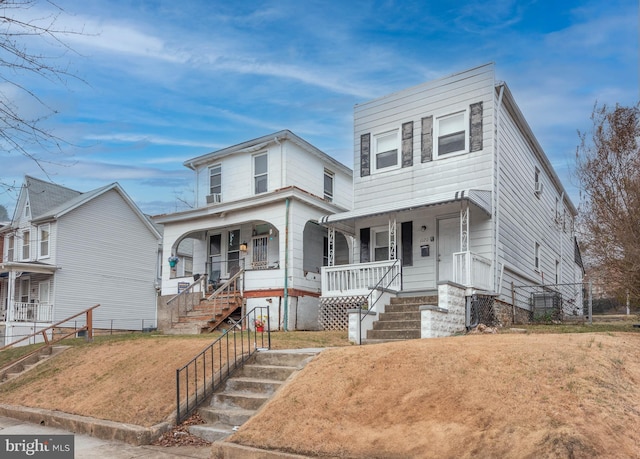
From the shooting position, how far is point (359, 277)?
16.3 meters

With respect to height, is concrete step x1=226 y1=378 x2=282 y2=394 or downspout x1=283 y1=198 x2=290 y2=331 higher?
downspout x1=283 y1=198 x2=290 y2=331

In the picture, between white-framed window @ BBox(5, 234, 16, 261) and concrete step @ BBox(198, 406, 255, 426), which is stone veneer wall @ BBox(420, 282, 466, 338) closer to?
concrete step @ BBox(198, 406, 255, 426)

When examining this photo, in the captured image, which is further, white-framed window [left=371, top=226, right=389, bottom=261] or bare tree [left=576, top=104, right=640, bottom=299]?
white-framed window [left=371, top=226, right=389, bottom=261]

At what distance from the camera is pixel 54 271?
28172mm

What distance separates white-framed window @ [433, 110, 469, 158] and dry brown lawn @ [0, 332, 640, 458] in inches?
344

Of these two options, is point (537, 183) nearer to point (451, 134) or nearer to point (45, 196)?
point (451, 134)

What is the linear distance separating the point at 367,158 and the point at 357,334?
7.51m

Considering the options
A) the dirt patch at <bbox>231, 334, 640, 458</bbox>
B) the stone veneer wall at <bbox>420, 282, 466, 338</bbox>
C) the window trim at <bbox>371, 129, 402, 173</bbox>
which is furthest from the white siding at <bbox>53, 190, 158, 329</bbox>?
the dirt patch at <bbox>231, 334, 640, 458</bbox>

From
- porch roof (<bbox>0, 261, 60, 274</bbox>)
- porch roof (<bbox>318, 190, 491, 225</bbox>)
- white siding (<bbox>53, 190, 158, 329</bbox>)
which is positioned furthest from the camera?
white siding (<bbox>53, 190, 158, 329</bbox>)

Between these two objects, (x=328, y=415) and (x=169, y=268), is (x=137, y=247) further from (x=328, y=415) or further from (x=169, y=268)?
(x=328, y=415)

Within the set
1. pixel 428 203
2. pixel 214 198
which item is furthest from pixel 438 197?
pixel 214 198

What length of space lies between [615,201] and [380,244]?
7.53 metres

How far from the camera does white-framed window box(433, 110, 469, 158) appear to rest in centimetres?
1648

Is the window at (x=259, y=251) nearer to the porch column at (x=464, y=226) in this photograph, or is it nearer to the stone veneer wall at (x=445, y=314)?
the porch column at (x=464, y=226)
